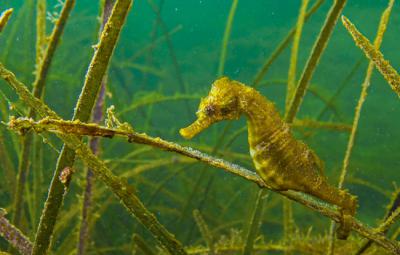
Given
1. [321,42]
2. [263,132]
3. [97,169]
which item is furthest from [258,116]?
[321,42]

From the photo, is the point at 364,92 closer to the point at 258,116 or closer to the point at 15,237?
the point at 258,116

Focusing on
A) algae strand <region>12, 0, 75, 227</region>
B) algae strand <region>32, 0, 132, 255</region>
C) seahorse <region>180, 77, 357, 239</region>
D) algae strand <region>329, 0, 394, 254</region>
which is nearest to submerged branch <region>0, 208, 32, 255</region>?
algae strand <region>32, 0, 132, 255</region>

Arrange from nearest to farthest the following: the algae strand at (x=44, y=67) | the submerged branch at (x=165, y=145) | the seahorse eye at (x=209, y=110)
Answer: the submerged branch at (x=165, y=145)
the seahorse eye at (x=209, y=110)
the algae strand at (x=44, y=67)

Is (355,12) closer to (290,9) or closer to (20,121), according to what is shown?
(290,9)

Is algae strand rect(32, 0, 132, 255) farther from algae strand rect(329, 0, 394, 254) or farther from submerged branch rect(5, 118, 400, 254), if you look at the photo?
algae strand rect(329, 0, 394, 254)

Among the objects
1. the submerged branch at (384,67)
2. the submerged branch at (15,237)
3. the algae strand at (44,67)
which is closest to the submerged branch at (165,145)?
the submerged branch at (384,67)

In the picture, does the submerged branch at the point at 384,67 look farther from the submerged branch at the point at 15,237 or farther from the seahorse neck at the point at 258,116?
the submerged branch at the point at 15,237

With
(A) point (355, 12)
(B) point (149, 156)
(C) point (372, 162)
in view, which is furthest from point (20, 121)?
(A) point (355, 12)

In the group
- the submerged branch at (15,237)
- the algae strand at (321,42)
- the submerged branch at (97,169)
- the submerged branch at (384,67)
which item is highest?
the algae strand at (321,42)
